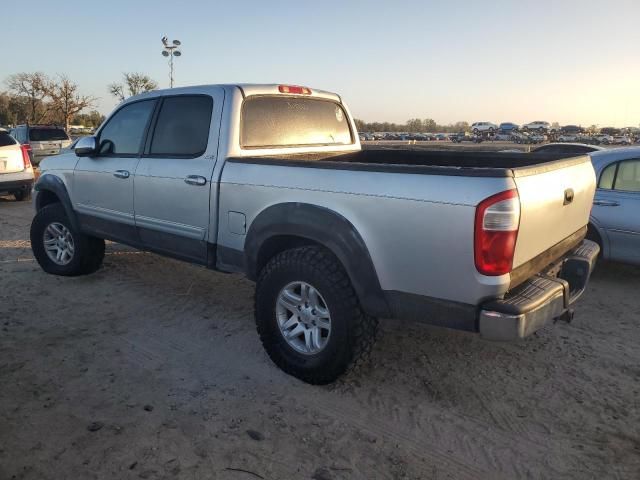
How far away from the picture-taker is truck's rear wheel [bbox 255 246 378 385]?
298 cm

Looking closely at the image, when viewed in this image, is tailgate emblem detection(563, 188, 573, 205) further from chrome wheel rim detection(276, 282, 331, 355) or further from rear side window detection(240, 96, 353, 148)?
rear side window detection(240, 96, 353, 148)

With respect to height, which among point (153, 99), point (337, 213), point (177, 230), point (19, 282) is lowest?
point (19, 282)

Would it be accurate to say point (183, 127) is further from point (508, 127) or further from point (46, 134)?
point (508, 127)

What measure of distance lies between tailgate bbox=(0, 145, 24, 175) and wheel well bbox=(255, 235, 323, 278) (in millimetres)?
8539

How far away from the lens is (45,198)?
5.60m

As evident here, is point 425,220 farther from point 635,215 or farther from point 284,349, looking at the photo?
point 635,215

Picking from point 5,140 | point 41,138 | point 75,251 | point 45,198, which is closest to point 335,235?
point 75,251

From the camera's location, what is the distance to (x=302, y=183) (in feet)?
10.2

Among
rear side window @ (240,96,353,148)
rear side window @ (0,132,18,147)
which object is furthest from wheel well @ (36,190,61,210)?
rear side window @ (0,132,18,147)

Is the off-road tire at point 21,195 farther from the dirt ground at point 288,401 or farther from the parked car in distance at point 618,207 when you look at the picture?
the parked car in distance at point 618,207

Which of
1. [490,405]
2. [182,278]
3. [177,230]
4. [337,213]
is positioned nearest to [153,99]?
[177,230]

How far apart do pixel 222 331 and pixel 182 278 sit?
155 centimetres

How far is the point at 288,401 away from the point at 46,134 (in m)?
16.3

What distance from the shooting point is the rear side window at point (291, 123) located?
12.9 feet
